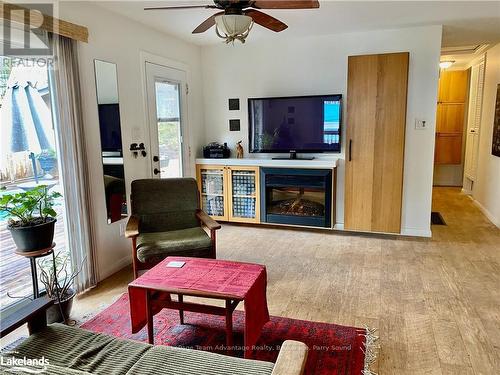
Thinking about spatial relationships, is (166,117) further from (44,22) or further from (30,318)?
(30,318)

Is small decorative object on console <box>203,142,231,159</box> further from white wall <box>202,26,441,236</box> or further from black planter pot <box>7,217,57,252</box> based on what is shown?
black planter pot <box>7,217,57,252</box>

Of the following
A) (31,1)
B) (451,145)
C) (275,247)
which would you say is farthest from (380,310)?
(451,145)

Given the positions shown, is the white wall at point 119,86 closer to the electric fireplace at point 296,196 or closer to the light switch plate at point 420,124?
the electric fireplace at point 296,196

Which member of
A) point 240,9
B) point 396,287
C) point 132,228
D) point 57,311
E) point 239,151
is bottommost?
point 396,287

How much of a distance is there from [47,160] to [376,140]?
131 inches

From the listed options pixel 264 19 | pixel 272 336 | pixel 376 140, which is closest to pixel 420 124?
pixel 376 140

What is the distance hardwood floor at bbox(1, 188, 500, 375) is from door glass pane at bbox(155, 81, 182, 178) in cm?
108

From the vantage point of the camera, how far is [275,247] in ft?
13.5

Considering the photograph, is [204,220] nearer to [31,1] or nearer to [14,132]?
[14,132]

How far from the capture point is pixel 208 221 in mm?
3225

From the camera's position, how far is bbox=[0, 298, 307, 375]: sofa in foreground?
126cm

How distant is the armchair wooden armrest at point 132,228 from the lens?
9.47 feet

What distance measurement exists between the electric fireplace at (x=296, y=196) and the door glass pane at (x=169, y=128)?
1.10 metres

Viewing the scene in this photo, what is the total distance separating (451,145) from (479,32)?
359 cm
